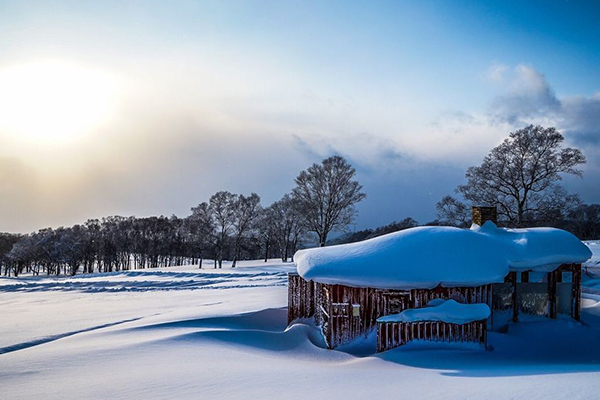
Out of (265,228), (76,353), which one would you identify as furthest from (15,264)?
(76,353)

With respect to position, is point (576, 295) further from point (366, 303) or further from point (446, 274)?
point (366, 303)

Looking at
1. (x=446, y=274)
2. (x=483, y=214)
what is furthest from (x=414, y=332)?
(x=483, y=214)

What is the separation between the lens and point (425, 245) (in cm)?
1099

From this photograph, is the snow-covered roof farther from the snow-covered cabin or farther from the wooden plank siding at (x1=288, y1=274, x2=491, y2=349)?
the wooden plank siding at (x1=288, y1=274, x2=491, y2=349)

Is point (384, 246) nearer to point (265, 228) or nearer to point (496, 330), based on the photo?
point (496, 330)

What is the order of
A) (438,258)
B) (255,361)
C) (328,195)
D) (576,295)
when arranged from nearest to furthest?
(255,361)
(438,258)
(576,295)
(328,195)

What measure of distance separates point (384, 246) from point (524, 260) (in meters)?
4.49

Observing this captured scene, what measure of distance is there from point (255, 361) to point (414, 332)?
4082mm

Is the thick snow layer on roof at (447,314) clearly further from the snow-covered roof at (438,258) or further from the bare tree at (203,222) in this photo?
the bare tree at (203,222)

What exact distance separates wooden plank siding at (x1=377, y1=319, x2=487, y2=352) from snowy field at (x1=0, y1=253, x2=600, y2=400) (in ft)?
0.91

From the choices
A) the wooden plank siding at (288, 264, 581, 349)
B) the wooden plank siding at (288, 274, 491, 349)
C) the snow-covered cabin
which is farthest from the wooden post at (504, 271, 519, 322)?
the wooden plank siding at (288, 274, 491, 349)

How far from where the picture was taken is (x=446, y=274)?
10156 mm

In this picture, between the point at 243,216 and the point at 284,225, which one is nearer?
the point at 243,216

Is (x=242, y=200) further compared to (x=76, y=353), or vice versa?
(x=242, y=200)
